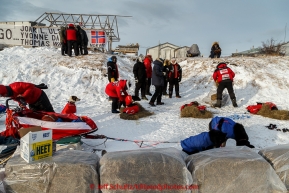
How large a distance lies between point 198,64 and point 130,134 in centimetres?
953

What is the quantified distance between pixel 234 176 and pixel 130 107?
4096mm

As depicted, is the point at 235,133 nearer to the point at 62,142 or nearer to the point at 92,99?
the point at 62,142

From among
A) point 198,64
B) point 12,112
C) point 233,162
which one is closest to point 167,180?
point 233,162

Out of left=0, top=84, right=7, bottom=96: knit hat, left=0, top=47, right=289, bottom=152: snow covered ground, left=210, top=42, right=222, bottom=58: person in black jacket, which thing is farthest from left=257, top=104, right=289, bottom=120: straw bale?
left=210, top=42, right=222, bottom=58: person in black jacket

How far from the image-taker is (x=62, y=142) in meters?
3.77

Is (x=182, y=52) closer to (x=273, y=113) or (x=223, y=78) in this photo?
(x=223, y=78)

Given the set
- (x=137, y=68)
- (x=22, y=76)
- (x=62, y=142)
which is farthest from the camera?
(x=22, y=76)

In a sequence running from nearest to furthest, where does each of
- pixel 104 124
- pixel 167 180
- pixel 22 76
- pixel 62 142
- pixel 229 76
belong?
pixel 167 180
pixel 62 142
pixel 104 124
pixel 229 76
pixel 22 76

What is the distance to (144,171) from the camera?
92.4 inches

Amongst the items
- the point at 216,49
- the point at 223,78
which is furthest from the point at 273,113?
the point at 216,49

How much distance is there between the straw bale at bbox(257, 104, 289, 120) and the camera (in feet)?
20.3

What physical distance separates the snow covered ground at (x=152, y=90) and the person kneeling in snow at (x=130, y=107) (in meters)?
0.31

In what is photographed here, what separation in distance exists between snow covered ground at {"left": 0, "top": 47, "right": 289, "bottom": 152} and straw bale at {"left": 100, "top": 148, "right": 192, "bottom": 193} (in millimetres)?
1812

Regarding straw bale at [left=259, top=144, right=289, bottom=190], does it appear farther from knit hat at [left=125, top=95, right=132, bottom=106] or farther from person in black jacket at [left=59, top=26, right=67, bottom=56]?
person in black jacket at [left=59, top=26, right=67, bottom=56]
